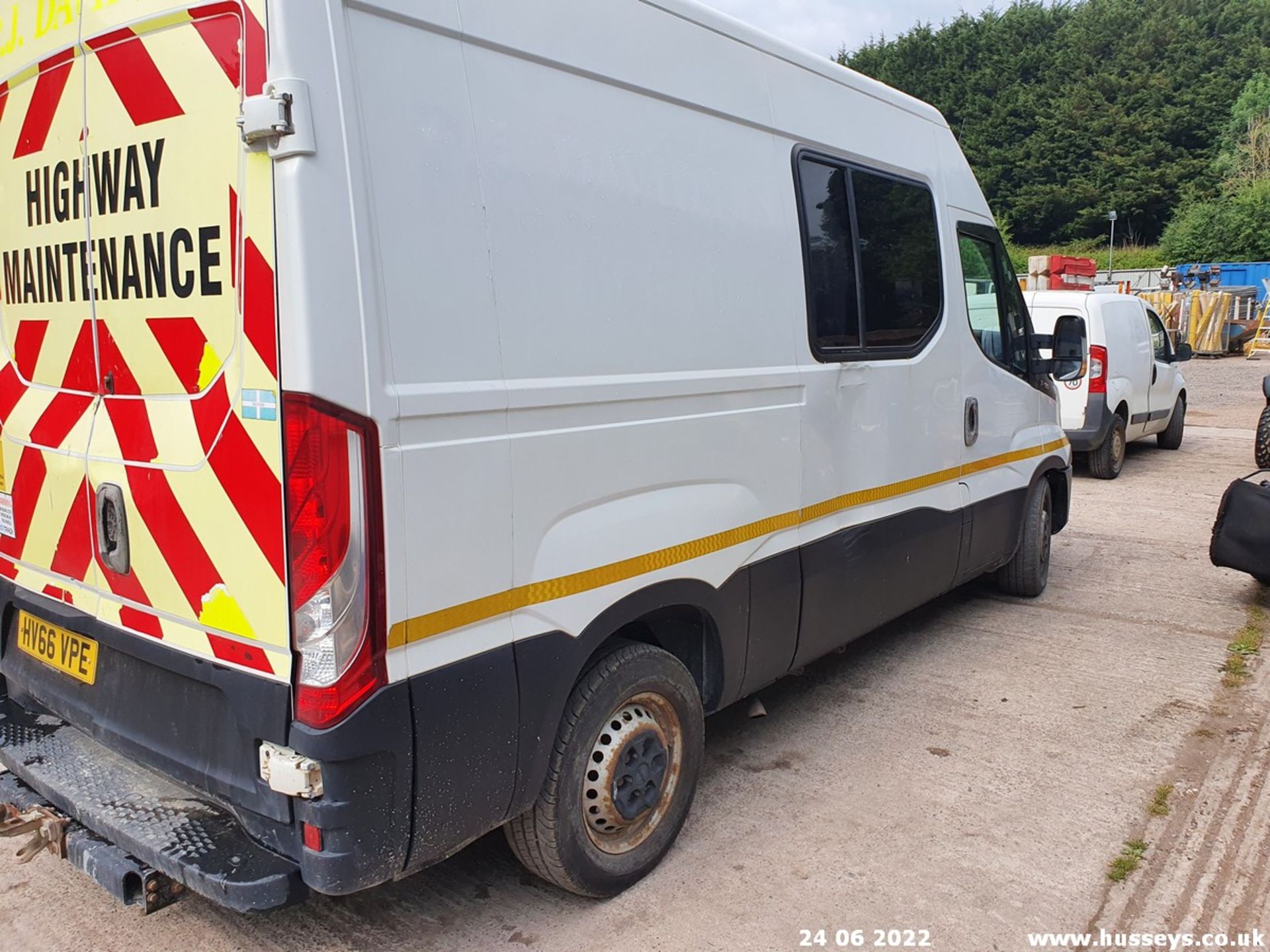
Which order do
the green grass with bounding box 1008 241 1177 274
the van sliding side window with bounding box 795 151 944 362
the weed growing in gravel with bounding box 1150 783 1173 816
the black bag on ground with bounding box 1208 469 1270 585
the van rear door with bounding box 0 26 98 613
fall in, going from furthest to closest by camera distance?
the green grass with bounding box 1008 241 1177 274, the black bag on ground with bounding box 1208 469 1270 585, the van sliding side window with bounding box 795 151 944 362, the weed growing in gravel with bounding box 1150 783 1173 816, the van rear door with bounding box 0 26 98 613

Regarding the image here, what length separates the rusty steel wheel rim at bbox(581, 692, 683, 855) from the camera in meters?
2.90

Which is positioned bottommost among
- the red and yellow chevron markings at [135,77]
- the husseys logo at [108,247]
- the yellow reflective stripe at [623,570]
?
the yellow reflective stripe at [623,570]

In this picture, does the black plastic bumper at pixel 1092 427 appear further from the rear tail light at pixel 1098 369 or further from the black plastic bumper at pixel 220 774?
the black plastic bumper at pixel 220 774

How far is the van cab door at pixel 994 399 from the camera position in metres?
4.92

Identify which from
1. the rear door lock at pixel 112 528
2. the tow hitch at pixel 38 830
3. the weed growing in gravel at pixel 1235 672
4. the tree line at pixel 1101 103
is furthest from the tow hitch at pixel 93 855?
the tree line at pixel 1101 103

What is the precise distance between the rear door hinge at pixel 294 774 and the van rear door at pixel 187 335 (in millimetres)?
181

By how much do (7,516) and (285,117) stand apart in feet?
6.00

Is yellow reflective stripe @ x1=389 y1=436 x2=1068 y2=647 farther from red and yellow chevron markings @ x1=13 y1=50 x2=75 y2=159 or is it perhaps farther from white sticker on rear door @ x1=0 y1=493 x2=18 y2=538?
red and yellow chevron markings @ x1=13 y1=50 x2=75 y2=159

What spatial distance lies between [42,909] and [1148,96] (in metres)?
72.4

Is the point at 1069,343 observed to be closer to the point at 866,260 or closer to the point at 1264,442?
the point at 866,260

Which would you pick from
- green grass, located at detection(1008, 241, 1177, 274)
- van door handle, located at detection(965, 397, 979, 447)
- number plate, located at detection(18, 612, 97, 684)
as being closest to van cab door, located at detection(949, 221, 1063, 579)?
van door handle, located at detection(965, 397, 979, 447)

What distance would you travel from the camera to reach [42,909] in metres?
2.94

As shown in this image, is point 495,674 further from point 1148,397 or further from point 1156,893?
point 1148,397

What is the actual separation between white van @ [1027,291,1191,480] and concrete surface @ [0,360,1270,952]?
458cm
